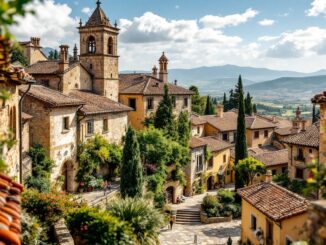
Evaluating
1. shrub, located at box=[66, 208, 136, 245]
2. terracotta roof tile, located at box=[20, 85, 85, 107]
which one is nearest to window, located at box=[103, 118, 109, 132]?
terracotta roof tile, located at box=[20, 85, 85, 107]

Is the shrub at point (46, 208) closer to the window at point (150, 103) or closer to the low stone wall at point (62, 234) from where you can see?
the low stone wall at point (62, 234)

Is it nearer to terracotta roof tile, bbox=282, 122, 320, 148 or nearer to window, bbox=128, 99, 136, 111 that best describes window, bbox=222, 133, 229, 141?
window, bbox=128, 99, 136, 111

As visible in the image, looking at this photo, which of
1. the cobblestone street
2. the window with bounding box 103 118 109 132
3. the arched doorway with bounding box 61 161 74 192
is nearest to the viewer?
the cobblestone street

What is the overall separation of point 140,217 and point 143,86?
1385 inches

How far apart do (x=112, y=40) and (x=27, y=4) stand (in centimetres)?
4264

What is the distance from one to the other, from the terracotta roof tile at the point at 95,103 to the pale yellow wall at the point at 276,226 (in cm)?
1636

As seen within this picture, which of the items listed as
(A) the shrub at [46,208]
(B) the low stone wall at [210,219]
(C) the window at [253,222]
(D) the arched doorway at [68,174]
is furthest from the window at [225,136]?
(A) the shrub at [46,208]

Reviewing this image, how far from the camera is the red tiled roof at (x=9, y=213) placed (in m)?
5.10

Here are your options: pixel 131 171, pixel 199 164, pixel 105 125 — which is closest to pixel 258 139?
pixel 199 164

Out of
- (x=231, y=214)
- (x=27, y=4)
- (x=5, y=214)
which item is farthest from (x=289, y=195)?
(x=27, y=4)

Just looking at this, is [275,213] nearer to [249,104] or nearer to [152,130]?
[152,130]

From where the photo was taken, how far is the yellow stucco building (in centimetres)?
2002

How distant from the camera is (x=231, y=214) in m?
39.3

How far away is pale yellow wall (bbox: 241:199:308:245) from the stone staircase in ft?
41.6
